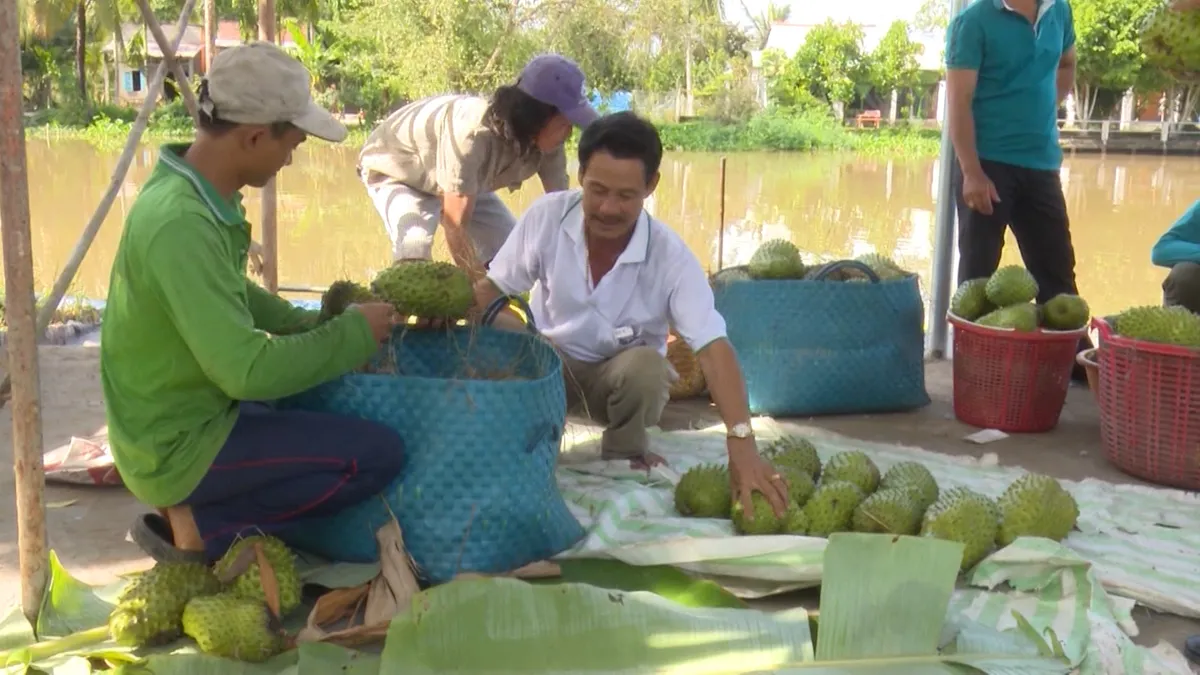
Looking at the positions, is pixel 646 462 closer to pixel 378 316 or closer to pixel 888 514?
pixel 888 514

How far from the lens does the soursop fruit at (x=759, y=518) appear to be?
270cm

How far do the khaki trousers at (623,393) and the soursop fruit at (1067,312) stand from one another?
1559mm

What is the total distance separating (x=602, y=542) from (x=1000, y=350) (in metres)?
1.94

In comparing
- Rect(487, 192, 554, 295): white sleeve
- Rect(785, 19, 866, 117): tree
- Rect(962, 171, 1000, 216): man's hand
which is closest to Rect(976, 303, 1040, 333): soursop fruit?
Rect(962, 171, 1000, 216): man's hand

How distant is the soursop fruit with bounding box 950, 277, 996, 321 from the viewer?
159 inches

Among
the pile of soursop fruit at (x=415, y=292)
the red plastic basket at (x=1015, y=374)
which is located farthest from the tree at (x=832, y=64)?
the pile of soursop fruit at (x=415, y=292)

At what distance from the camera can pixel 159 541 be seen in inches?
95.9

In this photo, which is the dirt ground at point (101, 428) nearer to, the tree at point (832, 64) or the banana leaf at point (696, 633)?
the banana leaf at point (696, 633)

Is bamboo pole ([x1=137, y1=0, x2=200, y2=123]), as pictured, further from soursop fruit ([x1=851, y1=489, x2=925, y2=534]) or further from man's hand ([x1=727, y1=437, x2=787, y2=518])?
soursop fruit ([x1=851, y1=489, x2=925, y2=534])

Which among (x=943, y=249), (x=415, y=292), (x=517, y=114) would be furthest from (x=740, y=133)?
(x=415, y=292)

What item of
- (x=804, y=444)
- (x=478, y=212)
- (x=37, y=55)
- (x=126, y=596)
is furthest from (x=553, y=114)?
(x=37, y=55)

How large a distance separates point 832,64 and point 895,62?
1.85 m

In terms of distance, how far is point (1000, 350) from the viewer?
3.90 m

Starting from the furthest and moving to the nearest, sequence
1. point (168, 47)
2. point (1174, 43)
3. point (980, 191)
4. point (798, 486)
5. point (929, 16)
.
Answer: point (929, 16), point (980, 191), point (168, 47), point (798, 486), point (1174, 43)
